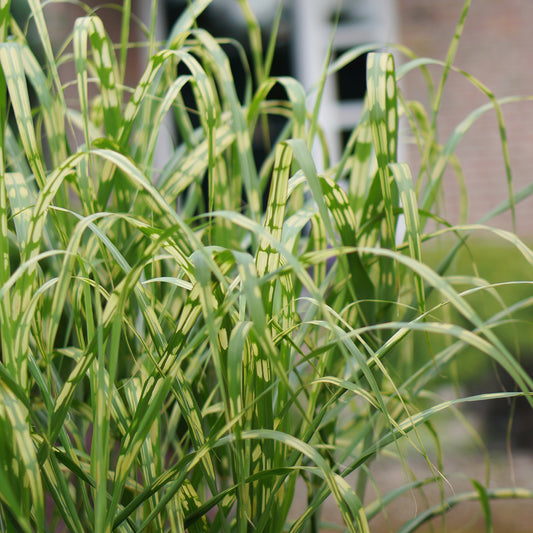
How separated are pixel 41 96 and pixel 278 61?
3.59m

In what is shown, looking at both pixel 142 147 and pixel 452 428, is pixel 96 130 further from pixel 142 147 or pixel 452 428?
pixel 452 428

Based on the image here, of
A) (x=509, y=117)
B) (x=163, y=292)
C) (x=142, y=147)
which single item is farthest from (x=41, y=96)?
(x=509, y=117)

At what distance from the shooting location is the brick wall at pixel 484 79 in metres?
3.48

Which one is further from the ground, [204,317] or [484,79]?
[484,79]

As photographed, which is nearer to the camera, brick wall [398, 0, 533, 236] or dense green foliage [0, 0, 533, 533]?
dense green foliage [0, 0, 533, 533]

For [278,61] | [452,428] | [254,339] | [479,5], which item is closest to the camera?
[254,339]

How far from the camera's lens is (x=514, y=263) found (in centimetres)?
268

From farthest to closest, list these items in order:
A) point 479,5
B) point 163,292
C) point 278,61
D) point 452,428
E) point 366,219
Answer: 1. point 278,61
2. point 479,5
3. point 452,428
4. point 163,292
5. point 366,219

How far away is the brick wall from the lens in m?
3.48

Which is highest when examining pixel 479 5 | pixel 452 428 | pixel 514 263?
pixel 479 5

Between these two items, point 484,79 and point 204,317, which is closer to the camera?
point 204,317

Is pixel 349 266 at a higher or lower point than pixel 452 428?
higher

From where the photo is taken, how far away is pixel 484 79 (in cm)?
353

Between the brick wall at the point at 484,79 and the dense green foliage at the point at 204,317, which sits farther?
the brick wall at the point at 484,79
